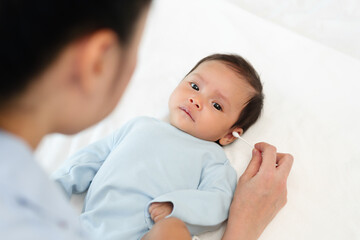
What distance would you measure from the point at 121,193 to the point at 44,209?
0.54 m

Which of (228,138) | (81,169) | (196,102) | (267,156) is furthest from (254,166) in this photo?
(81,169)

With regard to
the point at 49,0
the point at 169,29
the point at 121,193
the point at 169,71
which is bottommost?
the point at 121,193

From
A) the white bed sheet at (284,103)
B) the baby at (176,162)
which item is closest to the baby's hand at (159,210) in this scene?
the baby at (176,162)

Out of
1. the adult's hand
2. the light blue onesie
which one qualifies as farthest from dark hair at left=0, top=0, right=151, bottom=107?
the adult's hand

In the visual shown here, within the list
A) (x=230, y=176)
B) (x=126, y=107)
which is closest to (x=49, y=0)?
(x=230, y=176)

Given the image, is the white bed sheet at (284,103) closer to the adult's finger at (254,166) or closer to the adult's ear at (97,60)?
the adult's finger at (254,166)

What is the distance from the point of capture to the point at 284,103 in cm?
150

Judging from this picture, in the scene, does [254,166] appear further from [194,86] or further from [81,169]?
[81,169]

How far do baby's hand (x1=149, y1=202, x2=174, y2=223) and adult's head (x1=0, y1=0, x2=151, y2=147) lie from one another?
1.62ft

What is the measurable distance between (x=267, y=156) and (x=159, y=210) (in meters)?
0.38

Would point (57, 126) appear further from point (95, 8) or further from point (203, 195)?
point (203, 195)

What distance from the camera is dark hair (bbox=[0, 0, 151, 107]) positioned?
0.50 metres

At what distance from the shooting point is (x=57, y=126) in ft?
2.16

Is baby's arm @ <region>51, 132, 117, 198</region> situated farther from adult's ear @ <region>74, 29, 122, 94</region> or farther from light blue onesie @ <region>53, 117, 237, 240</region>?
adult's ear @ <region>74, 29, 122, 94</region>
